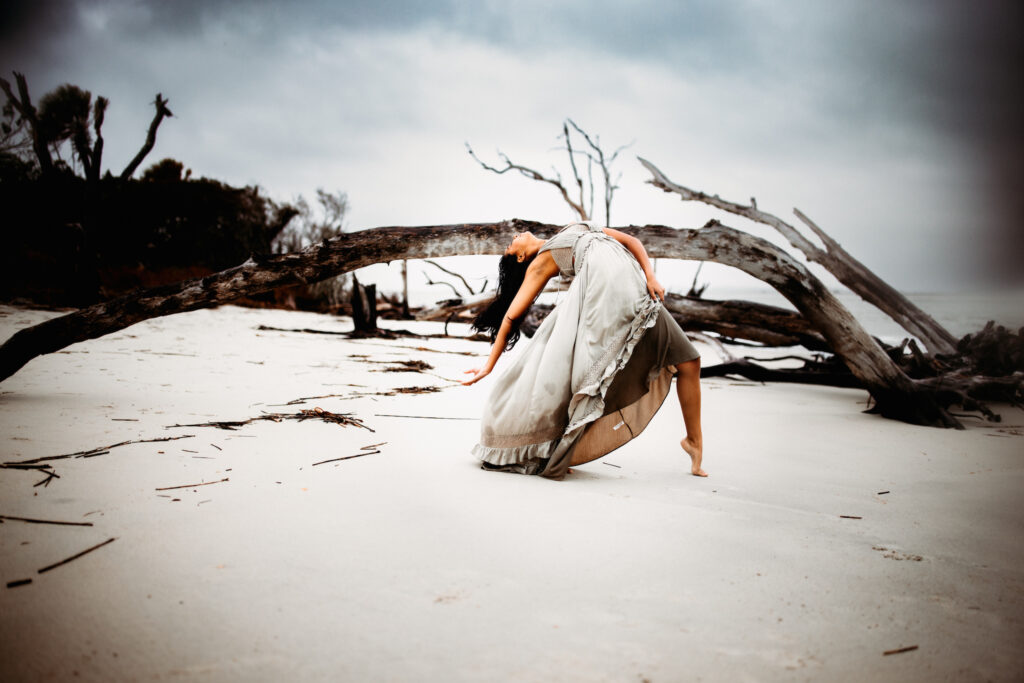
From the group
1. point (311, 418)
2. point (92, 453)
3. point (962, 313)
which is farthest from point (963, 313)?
point (92, 453)

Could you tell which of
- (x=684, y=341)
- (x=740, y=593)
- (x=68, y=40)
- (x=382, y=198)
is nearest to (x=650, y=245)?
(x=684, y=341)

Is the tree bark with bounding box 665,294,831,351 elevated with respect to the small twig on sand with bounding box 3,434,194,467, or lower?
elevated

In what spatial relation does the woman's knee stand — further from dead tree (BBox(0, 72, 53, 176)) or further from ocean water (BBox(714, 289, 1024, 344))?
dead tree (BBox(0, 72, 53, 176))

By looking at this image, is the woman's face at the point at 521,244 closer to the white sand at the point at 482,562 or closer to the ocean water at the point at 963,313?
the white sand at the point at 482,562

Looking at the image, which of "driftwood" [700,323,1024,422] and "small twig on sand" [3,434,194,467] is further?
"driftwood" [700,323,1024,422]

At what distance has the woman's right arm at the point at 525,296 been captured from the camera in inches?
113

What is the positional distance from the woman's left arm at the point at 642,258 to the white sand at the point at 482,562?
100cm

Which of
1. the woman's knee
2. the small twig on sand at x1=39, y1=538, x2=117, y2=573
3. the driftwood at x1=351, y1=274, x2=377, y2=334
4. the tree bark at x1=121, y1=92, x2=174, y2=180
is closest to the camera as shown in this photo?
the small twig on sand at x1=39, y1=538, x2=117, y2=573

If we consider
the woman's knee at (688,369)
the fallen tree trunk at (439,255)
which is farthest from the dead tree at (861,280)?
the woman's knee at (688,369)

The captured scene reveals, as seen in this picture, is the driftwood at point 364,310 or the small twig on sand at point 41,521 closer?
the small twig on sand at point 41,521

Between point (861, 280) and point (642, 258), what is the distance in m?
4.66

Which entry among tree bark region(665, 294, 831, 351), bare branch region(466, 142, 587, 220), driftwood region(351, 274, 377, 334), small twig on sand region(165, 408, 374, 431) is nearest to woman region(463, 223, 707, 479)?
small twig on sand region(165, 408, 374, 431)

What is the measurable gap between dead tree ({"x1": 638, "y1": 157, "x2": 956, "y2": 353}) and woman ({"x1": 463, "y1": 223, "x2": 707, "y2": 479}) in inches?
167

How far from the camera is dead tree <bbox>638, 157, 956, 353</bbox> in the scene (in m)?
5.91
